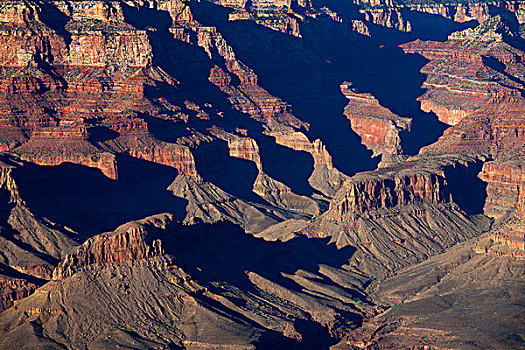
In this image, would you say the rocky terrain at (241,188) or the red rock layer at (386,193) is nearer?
the rocky terrain at (241,188)

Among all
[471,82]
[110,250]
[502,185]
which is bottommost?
[110,250]

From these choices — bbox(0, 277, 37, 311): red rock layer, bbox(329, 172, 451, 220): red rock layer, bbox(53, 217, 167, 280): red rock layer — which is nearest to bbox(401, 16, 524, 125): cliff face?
bbox(329, 172, 451, 220): red rock layer

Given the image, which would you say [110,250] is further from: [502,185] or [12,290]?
[502,185]

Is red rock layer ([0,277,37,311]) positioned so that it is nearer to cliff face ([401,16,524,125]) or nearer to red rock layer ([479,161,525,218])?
red rock layer ([479,161,525,218])

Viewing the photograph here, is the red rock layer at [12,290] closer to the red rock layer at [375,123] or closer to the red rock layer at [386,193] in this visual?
the red rock layer at [386,193]

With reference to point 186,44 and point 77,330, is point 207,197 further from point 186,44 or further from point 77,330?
point 77,330

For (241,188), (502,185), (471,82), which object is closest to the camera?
(502,185)

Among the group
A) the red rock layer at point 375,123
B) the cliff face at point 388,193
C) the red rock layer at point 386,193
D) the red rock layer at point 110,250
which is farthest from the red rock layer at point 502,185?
the red rock layer at point 110,250

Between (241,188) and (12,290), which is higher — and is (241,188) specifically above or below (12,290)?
above

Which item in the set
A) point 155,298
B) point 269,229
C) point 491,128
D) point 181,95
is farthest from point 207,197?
point 155,298

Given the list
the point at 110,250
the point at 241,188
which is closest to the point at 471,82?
the point at 241,188
